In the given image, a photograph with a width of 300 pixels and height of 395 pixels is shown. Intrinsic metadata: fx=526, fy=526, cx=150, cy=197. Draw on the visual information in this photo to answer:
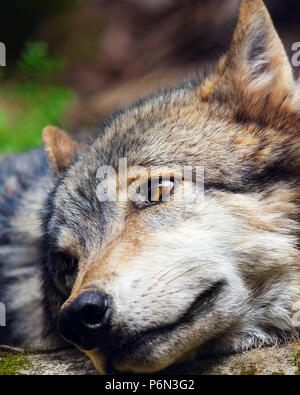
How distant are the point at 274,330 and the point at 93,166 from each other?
157 cm

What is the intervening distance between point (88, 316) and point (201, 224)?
859mm

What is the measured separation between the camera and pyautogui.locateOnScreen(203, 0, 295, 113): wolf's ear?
11.2 ft

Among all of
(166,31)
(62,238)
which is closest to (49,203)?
(62,238)

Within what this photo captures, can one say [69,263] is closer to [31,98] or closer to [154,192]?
[154,192]

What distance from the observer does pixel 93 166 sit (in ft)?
11.7

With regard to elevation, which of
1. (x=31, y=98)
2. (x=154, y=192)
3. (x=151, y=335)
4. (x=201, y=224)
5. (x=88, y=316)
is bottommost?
(x=151, y=335)

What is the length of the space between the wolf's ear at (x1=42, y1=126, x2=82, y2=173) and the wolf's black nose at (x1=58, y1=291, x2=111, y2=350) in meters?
1.78

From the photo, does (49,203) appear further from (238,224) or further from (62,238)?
(238,224)

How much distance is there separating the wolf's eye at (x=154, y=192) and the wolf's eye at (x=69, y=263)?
627 millimetres

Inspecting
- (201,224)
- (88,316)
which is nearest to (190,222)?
(201,224)

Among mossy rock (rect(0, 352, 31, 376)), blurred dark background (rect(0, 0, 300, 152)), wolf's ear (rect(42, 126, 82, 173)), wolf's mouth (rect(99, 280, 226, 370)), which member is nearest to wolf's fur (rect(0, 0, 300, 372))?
wolf's mouth (rect(99, 280, 226, 370))

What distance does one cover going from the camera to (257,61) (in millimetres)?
3516

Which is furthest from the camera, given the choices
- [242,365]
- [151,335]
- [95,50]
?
[95,50]

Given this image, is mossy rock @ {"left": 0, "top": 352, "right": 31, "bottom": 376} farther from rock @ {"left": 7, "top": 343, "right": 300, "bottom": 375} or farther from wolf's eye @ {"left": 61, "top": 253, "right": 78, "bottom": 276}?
wolf's eye @ {"left": 61, "top": 253, "right": 78, "bottom": 276}
